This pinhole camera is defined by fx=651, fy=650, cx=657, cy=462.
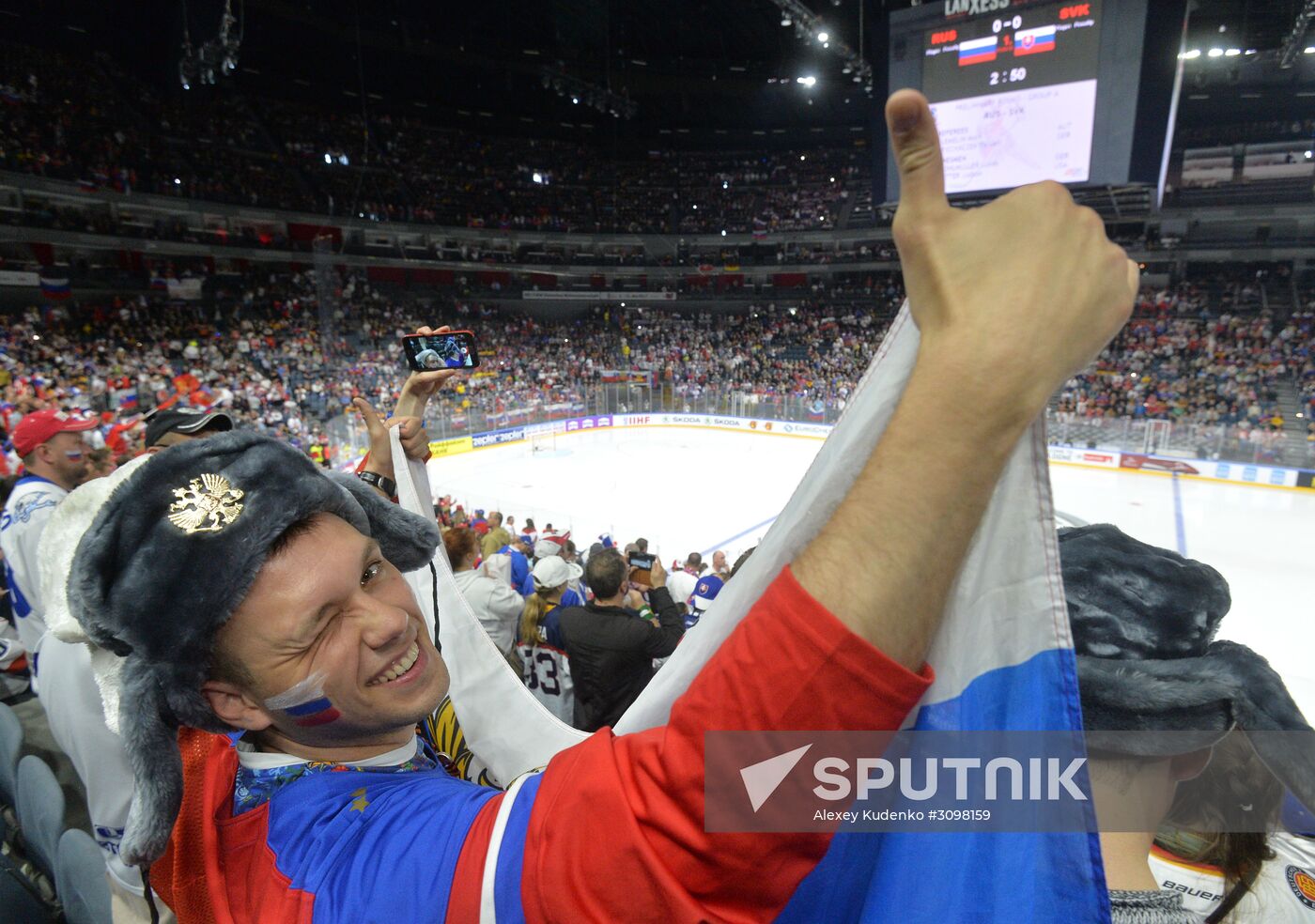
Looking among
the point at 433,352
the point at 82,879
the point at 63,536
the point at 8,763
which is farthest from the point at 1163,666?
the point at 8,763

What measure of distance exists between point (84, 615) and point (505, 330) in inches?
1128

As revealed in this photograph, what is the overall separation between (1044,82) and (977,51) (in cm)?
111

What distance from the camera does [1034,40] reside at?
932cm

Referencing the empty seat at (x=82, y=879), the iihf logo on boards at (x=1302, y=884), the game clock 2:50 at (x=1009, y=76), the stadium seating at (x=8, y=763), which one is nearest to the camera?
the iihf logo on boards at (x=1302, y=884)

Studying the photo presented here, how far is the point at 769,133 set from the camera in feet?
107

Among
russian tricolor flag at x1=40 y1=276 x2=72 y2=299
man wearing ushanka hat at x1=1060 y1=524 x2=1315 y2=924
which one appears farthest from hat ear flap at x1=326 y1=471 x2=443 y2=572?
russian tricolor flag at x1=40 y1=276 x2=72 y2=299

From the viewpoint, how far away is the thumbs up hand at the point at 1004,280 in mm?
545

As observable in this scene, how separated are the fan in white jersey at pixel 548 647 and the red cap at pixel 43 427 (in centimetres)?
286

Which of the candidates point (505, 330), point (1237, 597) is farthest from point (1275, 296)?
point (505, 330)

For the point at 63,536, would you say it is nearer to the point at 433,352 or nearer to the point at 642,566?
the point at 433,352

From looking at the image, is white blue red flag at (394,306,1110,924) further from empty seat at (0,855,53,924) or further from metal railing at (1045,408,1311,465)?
metal railing at (1045,408,1311,465)

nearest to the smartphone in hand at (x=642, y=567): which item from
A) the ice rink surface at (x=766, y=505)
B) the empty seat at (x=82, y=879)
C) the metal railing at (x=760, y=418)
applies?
the ice rink surface at (x=766, y=505)

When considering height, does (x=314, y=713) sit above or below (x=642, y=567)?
above

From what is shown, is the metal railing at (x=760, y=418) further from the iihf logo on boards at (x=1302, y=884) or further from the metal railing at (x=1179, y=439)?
the iihf logo on boards at (x=1302, y=884)
